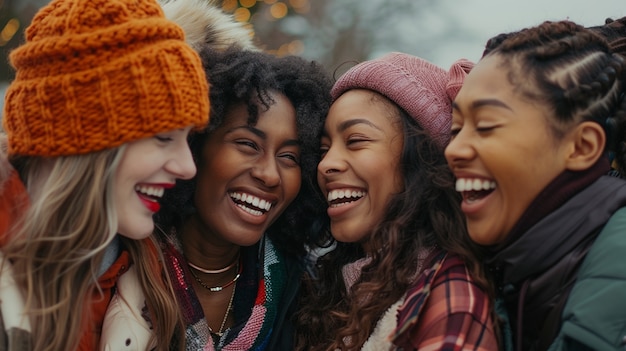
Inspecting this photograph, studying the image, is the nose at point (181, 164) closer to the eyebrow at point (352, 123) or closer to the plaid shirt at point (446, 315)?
the eyebrow at point (352, 123)

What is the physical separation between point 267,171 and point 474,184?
39.0 inches

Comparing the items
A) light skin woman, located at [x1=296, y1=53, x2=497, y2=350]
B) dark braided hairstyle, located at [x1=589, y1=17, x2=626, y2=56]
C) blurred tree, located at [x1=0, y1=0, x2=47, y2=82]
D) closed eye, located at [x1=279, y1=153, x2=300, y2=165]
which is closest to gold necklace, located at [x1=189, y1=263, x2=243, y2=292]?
light skin woman, located at [x1=296, y1=53, x2=497, y2=350]

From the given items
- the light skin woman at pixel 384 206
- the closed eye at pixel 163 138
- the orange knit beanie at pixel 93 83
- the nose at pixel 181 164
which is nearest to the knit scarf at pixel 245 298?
the light skin woman at pixel 384 206

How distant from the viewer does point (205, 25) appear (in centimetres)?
324

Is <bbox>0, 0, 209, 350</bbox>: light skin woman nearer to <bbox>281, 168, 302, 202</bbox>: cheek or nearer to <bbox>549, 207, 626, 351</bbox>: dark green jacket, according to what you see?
<bbox>281, 168, 302, 202</bbox>: cheek

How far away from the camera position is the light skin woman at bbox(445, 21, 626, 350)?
212 cm

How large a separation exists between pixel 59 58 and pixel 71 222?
1.81ft

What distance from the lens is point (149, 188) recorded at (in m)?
2.42

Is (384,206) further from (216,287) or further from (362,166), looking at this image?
(216,287)

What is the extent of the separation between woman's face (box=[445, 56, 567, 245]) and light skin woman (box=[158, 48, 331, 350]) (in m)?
0.87

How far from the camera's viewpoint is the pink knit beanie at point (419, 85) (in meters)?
2.81

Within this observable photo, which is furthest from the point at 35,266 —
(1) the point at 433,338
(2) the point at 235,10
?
(2) the point at 235,10

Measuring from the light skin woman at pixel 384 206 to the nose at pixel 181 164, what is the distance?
0.66 metres

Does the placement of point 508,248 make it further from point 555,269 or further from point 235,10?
point 235,10
